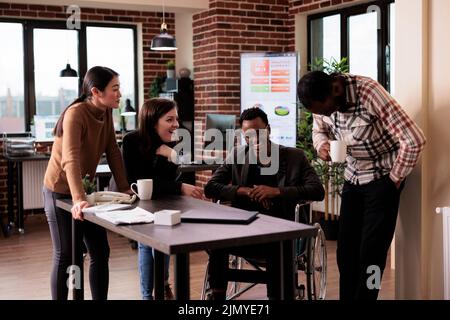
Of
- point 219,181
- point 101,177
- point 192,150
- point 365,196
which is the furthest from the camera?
point 192,150

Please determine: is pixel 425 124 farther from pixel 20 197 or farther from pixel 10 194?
pixel 10 194

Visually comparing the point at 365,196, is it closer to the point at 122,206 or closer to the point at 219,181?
the point at 219,181

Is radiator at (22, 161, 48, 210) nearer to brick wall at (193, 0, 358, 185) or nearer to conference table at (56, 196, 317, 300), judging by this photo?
brick wall at (193, 0, 358, 185)

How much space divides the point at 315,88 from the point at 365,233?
78cm

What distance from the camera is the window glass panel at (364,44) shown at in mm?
6406

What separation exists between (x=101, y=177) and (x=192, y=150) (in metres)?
1.62

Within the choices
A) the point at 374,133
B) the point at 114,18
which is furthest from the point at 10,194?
the point at 374,133

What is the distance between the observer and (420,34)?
10.8 ft

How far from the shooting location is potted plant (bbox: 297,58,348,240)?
602 cm

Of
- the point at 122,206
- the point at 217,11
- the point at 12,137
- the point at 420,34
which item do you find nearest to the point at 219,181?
the point at 122,206

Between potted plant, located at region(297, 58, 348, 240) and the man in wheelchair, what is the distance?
2181 millimetres

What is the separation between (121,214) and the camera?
2.84 m

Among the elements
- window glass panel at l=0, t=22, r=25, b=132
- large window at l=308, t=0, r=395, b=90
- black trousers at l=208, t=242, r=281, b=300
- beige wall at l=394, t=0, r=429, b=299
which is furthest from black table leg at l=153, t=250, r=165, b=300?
window glass panel at l=0, t=22, r=25, b=132
